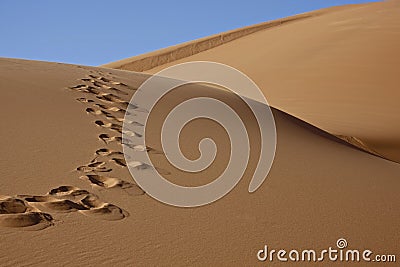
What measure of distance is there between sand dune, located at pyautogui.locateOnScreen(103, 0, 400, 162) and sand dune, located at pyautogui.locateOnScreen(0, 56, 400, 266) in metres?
3.80

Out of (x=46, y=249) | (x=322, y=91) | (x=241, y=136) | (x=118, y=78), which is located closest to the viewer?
(x=46, y=249)

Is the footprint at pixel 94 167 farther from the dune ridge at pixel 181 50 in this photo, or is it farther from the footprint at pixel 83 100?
the dune ridge at pixel 181 50

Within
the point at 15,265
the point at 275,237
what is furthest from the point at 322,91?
the point at 15,265

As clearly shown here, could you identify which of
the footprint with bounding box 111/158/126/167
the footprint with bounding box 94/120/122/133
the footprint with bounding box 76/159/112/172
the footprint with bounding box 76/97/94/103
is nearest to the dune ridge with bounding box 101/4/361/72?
the footprint with bounding box 76/97/94/103

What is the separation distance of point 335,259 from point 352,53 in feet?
48.5

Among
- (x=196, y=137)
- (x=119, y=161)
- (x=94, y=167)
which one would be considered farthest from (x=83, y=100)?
(x=94, y=167)

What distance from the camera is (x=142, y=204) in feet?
6.57

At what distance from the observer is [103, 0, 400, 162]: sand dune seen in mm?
8449

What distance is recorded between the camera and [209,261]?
1536 millimetres

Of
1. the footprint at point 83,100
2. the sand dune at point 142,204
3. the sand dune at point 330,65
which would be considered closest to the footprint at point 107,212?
the sand dune at point 142,204

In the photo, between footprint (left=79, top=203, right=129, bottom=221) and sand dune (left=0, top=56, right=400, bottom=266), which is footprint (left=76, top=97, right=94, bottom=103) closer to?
sand dune (left=0, top=56, right=400, bottom=266)

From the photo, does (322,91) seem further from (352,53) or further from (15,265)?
(15,265)

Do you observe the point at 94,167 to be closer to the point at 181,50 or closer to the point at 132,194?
the point at 132,194

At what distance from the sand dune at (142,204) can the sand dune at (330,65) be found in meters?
3.80
